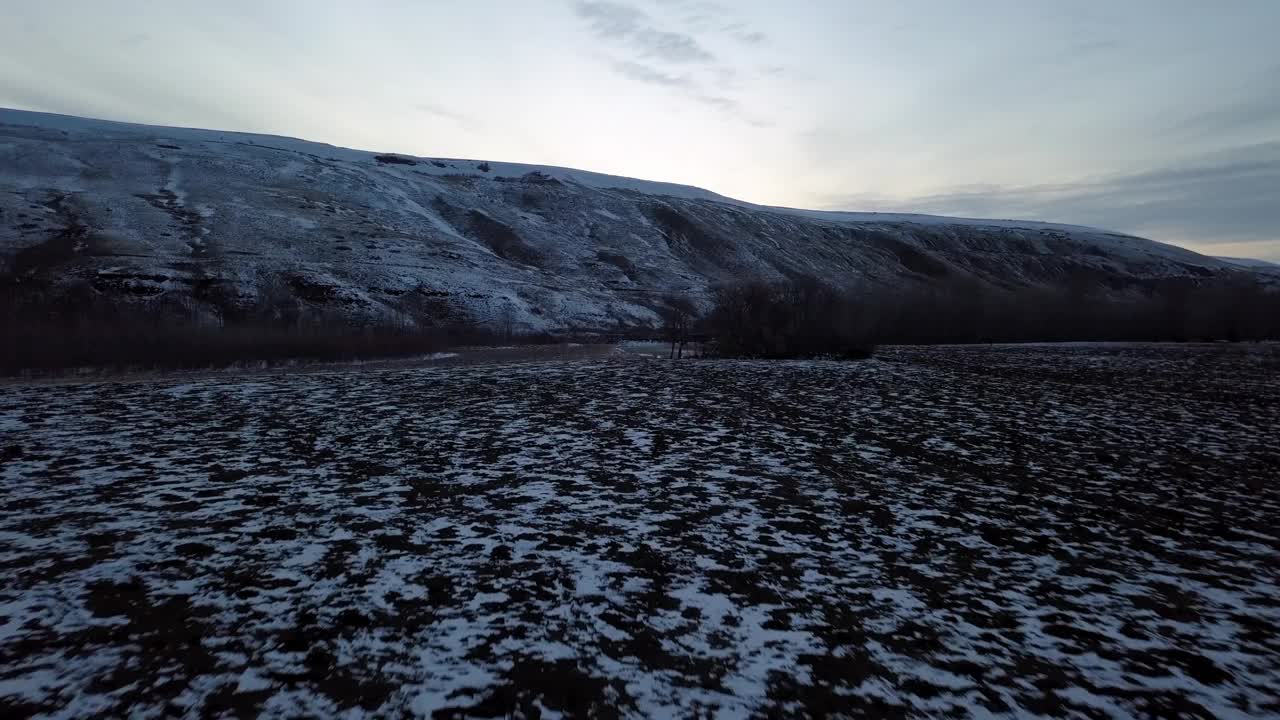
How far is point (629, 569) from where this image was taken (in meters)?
8.35

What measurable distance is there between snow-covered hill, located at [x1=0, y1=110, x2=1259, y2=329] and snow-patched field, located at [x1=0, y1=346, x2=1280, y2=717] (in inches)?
1993

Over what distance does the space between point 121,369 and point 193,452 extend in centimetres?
2422

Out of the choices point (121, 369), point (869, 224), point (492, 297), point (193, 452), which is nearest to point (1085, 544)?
point (193, 452)

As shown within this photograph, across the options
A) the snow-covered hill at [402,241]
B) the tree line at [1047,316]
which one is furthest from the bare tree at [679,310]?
the snow-covered hill at [402,241]

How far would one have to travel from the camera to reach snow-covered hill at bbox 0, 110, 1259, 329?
6306 cm

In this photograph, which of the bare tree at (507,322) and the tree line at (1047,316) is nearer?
the bare tree at (507,322)

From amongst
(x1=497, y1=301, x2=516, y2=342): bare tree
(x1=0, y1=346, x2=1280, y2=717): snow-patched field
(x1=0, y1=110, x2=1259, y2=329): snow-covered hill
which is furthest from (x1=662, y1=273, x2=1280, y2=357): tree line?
(x1=0, y1=346, x2=1280, y2=717): snow-patched field

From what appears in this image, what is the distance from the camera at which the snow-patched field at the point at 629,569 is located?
228 inches

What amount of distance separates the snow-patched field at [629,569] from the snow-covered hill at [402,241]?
50.6 metres

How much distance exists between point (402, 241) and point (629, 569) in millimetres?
83693

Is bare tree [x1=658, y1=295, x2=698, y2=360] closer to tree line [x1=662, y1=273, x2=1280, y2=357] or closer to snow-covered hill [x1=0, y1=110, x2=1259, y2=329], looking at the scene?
tree line [x1=662, y1=273, x2=1280, y2=357]

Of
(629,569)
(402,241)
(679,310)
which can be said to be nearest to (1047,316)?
(679,310)

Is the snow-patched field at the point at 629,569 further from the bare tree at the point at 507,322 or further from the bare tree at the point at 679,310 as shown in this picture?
the bare tree at the point at 679,310

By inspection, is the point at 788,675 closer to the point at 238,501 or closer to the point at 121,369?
the point at 238,501
